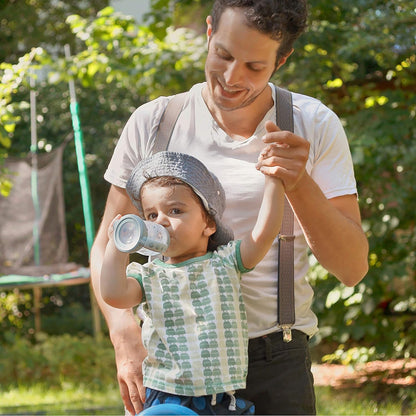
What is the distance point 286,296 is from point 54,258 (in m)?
5.52

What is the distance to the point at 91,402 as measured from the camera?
6.18m

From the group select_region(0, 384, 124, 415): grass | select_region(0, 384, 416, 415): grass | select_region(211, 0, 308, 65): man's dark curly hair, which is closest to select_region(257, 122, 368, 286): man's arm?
select_region(211, 0, 308, 65): man's dark curly hair

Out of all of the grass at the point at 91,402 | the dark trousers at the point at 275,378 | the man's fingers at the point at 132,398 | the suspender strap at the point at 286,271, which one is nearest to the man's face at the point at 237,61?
the suspender strap at the point at 286,271

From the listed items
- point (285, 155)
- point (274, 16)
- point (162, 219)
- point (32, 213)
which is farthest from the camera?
point (32, 213)

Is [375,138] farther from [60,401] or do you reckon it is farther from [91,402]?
[60,401]

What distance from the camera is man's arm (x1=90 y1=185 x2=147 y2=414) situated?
1742 mm

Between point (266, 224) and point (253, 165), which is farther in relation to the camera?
point (253, 165)

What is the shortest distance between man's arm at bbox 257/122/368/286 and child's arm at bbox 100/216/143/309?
1.12 feet

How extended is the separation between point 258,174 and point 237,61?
26 cm

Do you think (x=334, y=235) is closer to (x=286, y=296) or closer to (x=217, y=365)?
(x=286, y=296)

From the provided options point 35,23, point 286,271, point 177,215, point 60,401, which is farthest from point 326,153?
point 35,23

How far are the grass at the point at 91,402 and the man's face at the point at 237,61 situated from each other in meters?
3.89

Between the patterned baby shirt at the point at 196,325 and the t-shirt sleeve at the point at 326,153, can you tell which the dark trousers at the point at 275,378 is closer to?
the patterned baby shirt at the point at 196,325

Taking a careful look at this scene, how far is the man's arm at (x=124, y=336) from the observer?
68.6 inches
